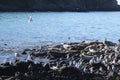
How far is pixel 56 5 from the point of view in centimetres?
14950

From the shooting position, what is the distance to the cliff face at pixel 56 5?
131 meters

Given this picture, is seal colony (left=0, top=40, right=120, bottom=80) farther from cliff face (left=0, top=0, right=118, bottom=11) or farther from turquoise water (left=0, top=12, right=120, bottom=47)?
cliff face (left=0, top=0, right=118, bottom=11)

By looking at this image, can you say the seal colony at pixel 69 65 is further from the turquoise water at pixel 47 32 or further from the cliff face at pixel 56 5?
the cliff face at pixel 56 5

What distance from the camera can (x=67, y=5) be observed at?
156750 mm

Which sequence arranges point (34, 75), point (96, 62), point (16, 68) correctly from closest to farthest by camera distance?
point (34, 75) → point (16, 68) → point (96, 62)

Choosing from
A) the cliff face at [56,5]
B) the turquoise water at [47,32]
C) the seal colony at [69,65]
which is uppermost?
the cliff face at [56,5]

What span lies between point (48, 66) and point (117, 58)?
7.41 metres

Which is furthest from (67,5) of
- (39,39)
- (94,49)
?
(94,49)

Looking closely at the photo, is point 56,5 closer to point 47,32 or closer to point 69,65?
point 47,32

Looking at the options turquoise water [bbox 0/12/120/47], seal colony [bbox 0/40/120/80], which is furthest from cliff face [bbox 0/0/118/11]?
seal colony [bbox 0/40/120/80]

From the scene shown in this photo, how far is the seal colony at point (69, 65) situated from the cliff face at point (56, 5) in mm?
87864

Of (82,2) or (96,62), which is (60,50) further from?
(82,2)

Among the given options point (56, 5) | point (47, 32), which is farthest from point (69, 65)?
point (56, 5)

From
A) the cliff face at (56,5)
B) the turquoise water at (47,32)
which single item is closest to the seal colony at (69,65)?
the turquoise water at (47,32)
